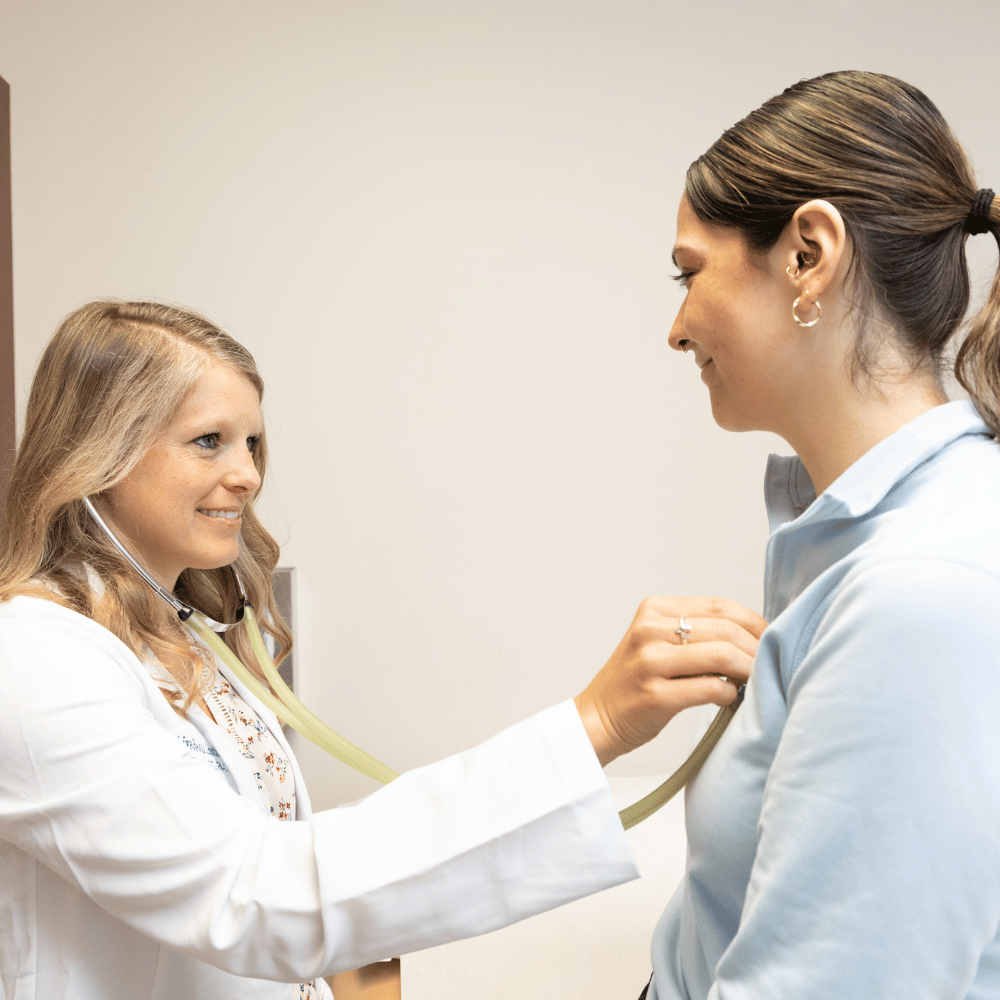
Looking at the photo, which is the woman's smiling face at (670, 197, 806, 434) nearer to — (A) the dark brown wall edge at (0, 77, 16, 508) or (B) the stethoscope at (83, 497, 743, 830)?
(B) the stethoscope at (83, 497, 743, 830)

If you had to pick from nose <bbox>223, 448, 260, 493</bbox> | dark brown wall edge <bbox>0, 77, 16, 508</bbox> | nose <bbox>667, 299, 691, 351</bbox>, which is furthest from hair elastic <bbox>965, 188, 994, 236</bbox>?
dark brown wall edge <bbox>0, 77, 16, 508</bbox>

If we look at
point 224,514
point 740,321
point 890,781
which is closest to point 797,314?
point 740,321

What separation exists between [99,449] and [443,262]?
1.36 m

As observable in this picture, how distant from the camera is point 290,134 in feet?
7.08

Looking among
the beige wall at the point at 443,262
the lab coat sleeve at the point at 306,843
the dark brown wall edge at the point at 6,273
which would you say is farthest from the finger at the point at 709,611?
the dark brown wall edge at the point at 6,273

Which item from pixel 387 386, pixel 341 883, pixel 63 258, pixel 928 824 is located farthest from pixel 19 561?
pixel 63 258

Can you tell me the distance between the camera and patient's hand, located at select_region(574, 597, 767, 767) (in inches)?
26.2

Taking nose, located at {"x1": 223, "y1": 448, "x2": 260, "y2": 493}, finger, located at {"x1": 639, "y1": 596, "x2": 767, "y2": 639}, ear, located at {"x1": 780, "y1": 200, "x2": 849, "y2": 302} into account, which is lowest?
finger, located at {"x1": 639, "y1": 596, "x2": 767, "y2": 639}

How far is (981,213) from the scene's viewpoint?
2.43 feet

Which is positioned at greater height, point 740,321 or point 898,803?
point 740,321

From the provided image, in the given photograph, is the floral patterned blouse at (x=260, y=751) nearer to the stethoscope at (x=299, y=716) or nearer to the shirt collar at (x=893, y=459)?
the stethoscope at (x=299, y=716)

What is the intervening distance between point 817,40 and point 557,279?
2.90ft

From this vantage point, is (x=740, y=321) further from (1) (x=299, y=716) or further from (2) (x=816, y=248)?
(1) (x=299, y=716)

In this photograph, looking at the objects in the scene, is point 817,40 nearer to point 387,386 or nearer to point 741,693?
point 387,386
